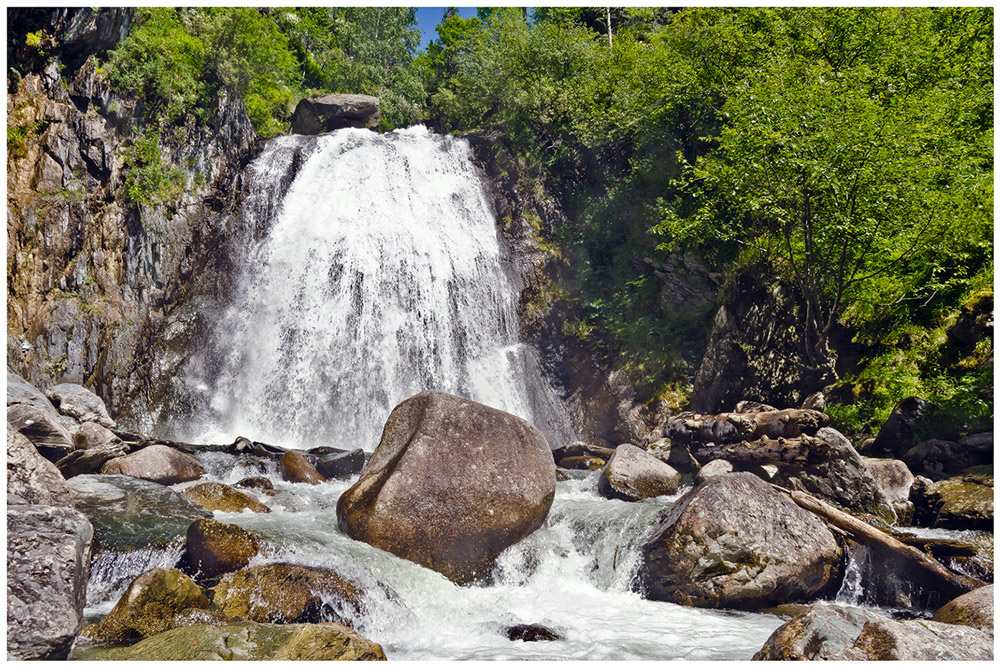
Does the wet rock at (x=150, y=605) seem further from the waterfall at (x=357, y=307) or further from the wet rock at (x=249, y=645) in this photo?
the waterfall at (x=357, y=307)

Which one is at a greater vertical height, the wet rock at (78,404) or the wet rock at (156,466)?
the wet rock at (78,404)

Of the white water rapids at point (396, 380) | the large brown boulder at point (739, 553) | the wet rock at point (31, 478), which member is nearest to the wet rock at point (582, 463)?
the white water rapids at point (396, 380)

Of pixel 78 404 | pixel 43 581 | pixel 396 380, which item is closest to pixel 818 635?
pixel 43 581

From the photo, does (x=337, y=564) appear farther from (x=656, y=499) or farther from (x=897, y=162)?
(x=897, y=162)

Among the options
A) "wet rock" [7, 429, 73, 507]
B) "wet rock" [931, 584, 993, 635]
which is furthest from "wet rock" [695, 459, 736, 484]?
"wet rock" [7, 429, 73, 507]

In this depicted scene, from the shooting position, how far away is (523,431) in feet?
29.3

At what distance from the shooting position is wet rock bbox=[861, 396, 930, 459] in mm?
11422

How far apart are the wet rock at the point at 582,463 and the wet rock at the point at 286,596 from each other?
10.3 m

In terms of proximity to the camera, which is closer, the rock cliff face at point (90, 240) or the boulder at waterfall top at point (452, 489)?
the boulder at waterfall top at point (452, 489)

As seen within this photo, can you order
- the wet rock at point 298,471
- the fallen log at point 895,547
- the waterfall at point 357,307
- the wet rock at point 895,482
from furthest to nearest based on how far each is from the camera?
1. the waterfall at point 357,307
2. the wet rock at point 298,471
3. the wet rock at point 895,482
4. the fallen log at point 895,547

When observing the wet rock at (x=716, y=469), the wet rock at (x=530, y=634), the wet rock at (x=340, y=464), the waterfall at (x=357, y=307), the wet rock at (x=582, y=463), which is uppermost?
the waterfall at (x=357, y=307)

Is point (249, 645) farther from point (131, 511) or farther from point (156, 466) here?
point (156, 466)

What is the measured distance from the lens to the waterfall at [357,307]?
19938 millimetres

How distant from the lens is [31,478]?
640 cm
